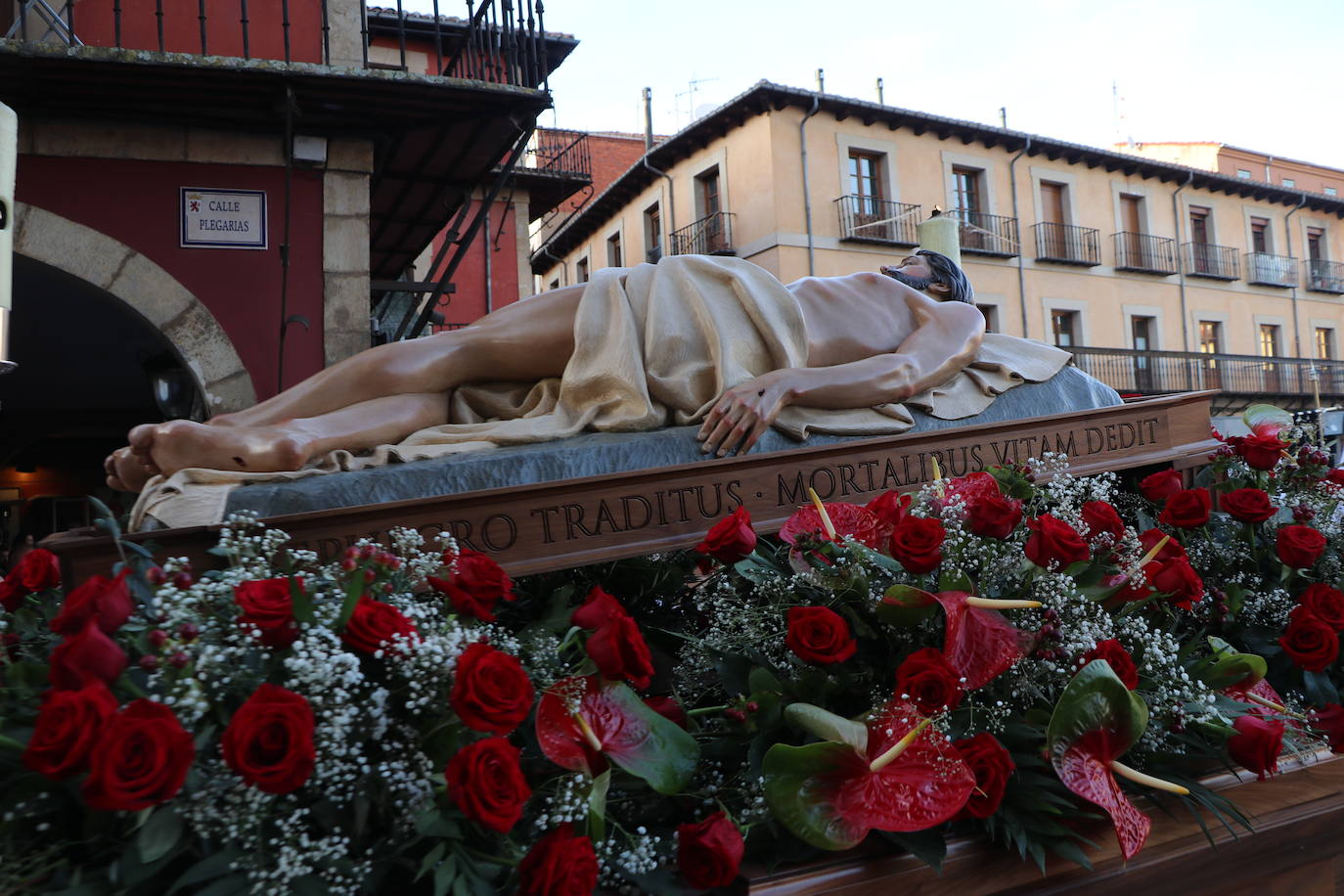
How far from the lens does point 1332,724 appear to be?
6.01ft

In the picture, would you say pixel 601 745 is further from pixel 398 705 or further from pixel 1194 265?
pixel 1194 265

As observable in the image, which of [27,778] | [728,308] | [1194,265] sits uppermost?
[1194,265]

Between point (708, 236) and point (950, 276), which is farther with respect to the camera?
point (708, 236)

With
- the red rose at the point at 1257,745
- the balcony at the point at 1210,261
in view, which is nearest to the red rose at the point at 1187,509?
the red rose at the point at 1257,745

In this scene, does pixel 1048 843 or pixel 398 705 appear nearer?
pixel 398 705

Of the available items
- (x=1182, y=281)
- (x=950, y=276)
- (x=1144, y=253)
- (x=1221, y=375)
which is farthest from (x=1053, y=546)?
(x=1182, y=281)

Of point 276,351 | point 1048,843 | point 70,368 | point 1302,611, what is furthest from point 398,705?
point 70,368

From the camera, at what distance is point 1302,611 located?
6.10ft

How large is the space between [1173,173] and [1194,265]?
5.99 ft

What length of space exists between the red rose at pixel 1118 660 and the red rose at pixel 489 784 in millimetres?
840

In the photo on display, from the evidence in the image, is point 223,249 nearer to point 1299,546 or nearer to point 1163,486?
point 1163,486

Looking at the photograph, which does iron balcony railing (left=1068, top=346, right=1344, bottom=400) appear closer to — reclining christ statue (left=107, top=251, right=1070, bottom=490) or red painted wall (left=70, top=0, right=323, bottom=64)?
red painted wall (left=70, top=0, right=323, bottom=64)

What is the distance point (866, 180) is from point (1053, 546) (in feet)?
53.0

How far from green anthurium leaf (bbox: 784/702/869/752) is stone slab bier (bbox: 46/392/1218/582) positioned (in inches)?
35.4
